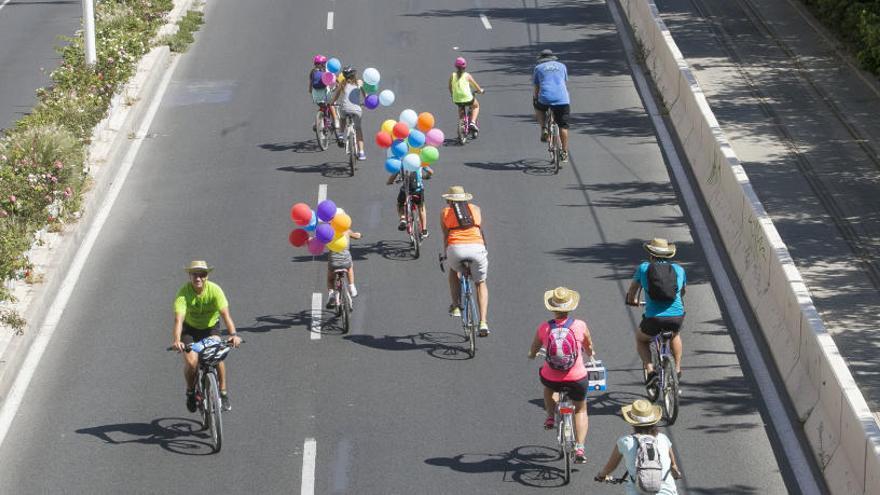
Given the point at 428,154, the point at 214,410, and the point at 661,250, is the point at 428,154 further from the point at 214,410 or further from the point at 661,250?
the point at 214,410

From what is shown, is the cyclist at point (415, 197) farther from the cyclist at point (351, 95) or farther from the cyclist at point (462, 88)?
the cyclist at point (462, 88)

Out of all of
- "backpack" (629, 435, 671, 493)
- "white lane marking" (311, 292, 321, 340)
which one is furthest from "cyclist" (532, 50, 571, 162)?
"backpack" (629, 435, 671, 493)

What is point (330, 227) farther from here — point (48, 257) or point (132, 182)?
point (132, 182)

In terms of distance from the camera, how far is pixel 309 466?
1379 centimetres

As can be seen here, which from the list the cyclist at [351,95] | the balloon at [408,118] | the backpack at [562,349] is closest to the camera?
the backpack at [562,349]

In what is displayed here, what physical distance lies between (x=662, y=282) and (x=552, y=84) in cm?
923

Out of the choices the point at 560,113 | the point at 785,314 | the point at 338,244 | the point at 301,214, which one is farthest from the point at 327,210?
the point at 560,113

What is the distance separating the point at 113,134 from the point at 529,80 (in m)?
8.50

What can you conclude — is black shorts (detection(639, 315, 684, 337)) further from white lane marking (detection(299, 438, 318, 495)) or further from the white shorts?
white lane marking (detection(299, 438, 318, 495))

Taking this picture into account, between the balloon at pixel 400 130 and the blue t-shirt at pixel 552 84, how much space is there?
3697 mm

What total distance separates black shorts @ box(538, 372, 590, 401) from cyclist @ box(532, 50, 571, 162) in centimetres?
1016

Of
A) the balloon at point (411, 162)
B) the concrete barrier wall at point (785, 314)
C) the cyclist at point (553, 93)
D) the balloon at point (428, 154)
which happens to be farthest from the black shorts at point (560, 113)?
the balloon at point (411, 162)

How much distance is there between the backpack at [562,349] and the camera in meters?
13.1

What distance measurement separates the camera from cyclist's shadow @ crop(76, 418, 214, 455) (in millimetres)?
14266
